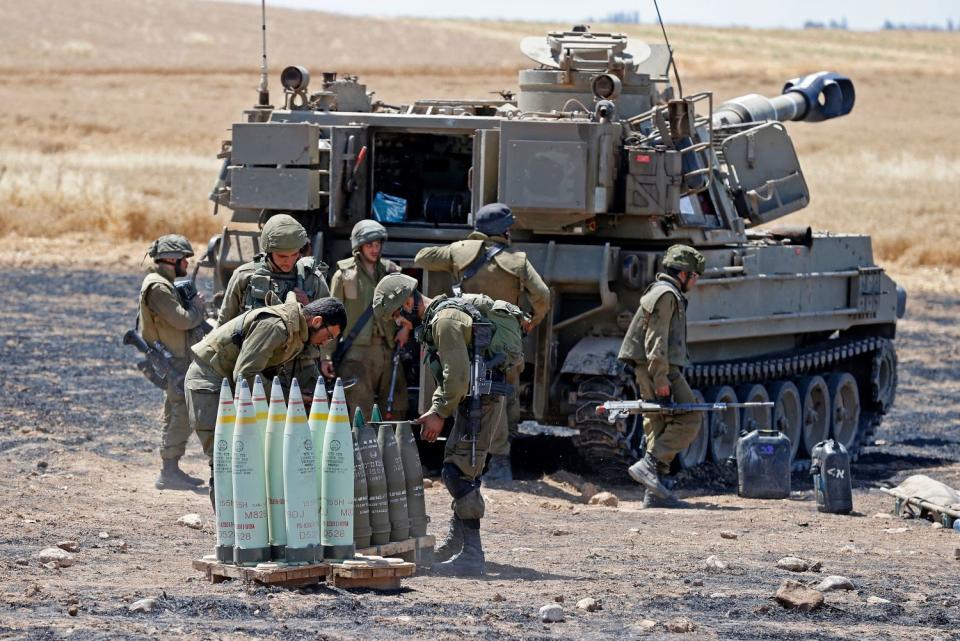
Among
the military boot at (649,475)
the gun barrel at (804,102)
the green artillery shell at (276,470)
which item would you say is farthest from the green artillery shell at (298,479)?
the gun barrel at (804,102)

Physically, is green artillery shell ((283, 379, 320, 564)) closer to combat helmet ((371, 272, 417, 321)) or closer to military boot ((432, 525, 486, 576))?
military boot ((432, 525, 486, 576))

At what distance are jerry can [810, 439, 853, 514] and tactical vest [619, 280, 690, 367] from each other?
3.52ft

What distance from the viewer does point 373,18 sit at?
90.6m

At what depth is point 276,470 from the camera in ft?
26.2

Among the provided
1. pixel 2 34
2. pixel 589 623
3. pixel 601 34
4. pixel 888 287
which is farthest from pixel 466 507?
pixel 2 34

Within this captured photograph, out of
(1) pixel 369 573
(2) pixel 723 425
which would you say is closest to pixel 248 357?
(1) pixel 369 573

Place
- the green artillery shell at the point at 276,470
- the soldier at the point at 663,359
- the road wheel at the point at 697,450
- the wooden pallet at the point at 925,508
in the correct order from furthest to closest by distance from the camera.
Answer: the road wheel at the point at 697,450
the soldier at the point at 663,359
the wooden pallet at the point at 925,508
the green artillery shell at the point at 276,470

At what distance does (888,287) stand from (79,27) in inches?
2445

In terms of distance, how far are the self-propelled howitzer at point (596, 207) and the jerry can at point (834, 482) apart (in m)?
1.51

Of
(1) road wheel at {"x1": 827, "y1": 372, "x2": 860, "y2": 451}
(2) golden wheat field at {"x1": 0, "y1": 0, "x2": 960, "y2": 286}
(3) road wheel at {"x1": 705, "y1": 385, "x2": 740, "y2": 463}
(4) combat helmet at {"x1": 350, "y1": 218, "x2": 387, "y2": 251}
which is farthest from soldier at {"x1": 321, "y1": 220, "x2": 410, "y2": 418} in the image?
(2) golden wheat field at {"x1": 0, "y1": 0, "x2": 960, "y2": 286}

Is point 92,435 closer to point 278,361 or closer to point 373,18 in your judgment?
point 278,361

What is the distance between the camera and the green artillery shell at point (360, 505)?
847 cm

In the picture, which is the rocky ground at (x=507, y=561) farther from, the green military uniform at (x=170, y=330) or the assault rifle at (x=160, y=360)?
the assault rifle at (x=160, y=360)

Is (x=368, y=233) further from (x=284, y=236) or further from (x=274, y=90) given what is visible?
(x=274, y=90)
